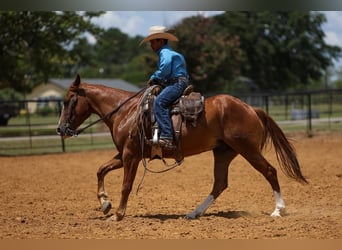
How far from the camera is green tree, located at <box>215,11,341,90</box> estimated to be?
40.9 meters

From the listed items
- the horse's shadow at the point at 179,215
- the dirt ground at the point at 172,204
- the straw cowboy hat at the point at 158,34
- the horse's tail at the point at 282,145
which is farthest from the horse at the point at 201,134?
the straw cowboy hat at the point at 158,34

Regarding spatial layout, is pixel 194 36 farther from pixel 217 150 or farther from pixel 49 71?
pixel 217 150

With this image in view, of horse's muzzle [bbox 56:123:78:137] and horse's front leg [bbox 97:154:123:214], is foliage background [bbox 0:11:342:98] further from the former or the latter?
horse's front leg [bbox 97:154:123:214]

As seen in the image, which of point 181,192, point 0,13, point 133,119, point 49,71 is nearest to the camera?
point 133,119

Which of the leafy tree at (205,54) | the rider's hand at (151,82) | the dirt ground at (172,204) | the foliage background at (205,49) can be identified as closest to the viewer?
the dirt ground at (172,204)

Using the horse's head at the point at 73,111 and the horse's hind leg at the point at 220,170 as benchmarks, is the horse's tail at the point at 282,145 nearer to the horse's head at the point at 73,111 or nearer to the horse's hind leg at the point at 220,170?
the horse's hind leg at the point at 220,170

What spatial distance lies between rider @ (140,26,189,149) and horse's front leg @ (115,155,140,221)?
14.9 inches

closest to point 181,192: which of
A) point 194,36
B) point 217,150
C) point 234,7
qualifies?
point 217,150

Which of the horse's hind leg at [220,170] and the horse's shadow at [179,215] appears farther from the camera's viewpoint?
the horse's hind leg at [220,170]

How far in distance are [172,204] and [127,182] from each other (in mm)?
1320

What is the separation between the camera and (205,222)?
5168 mm

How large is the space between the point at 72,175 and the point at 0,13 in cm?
645

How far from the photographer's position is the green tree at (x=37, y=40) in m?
14.2

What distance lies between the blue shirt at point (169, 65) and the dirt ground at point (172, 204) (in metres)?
1.58
